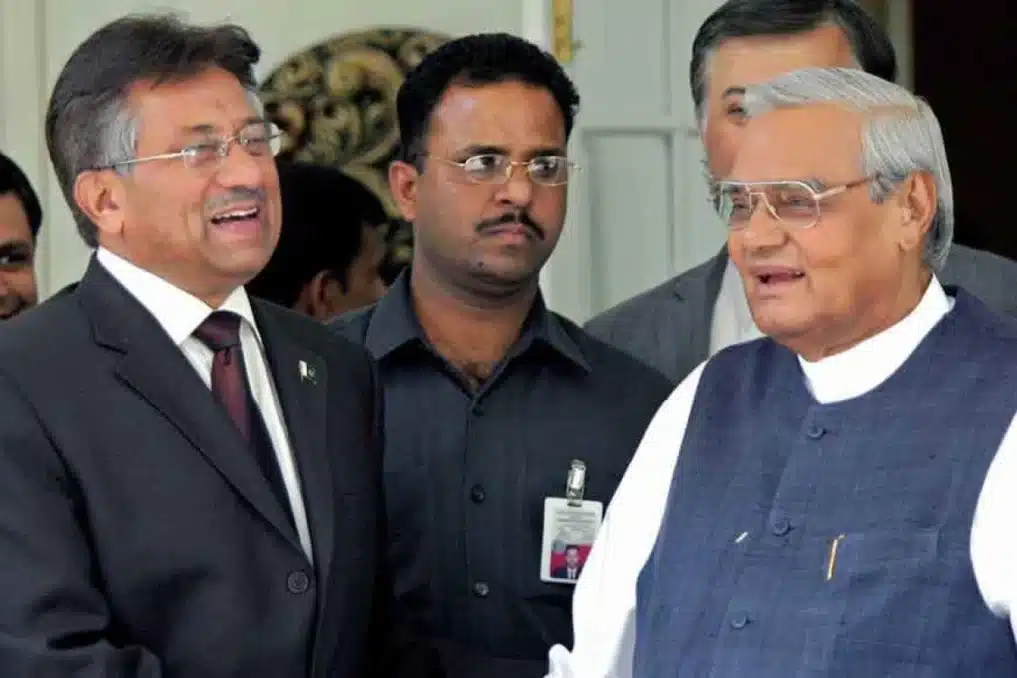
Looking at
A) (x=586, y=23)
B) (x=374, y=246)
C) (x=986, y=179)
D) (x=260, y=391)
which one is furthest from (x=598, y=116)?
(x=986, y=179)

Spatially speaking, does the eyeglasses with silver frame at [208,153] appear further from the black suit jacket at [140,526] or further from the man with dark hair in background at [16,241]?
the man with dark hair in background at [16,241]

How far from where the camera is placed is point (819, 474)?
2.36 m

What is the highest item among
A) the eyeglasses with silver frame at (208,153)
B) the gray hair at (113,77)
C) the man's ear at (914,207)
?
the gray hair at (113,77)

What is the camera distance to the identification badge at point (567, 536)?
3045 millimetres

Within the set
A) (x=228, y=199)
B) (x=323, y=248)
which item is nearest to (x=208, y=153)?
(x=228, y=199)

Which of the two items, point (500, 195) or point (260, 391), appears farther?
point (500, 195)

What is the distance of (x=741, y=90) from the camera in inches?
128

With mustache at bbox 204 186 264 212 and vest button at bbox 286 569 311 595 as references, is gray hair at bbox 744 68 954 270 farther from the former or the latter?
vest button at bbox 286 569 311 595

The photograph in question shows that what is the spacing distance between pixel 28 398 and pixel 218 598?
32cm

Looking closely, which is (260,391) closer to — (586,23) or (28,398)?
(28,398)

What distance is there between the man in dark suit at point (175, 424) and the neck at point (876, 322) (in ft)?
2.06

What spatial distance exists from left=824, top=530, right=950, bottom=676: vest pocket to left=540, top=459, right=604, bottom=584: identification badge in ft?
2.70

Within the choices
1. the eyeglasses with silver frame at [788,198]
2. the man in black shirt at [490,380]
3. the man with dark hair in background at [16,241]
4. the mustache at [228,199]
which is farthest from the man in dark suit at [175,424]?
the man with dark hair in background at [16,241]

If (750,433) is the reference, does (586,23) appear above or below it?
above
